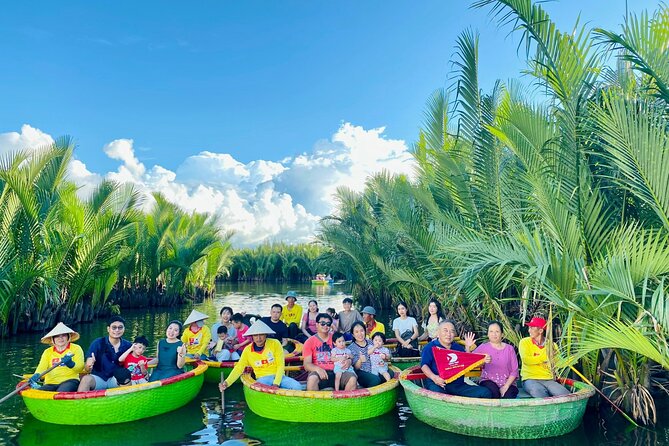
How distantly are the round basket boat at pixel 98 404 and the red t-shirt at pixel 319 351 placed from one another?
6.76 ft

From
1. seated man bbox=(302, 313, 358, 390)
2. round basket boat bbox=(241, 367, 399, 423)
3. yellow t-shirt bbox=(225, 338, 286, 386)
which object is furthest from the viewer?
yellow t-shirt bbox=(225, 338, 286, 386)

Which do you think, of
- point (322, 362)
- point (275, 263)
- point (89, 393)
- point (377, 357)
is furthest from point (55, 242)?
point (275, 263)

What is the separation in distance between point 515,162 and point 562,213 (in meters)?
2.87

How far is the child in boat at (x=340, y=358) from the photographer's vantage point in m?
7.21

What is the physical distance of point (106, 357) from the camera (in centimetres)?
730

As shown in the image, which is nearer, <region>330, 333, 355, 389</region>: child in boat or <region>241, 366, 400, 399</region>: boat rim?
<region>241, 366, 400, 399</region>: boat rim

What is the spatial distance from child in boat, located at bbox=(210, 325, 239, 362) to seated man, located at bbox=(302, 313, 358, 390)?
2.20 m

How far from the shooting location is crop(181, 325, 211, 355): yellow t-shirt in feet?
29.3

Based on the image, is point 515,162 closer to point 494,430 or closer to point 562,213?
point 562,213

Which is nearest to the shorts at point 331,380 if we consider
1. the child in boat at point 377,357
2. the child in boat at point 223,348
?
the child in boat at point 377,357

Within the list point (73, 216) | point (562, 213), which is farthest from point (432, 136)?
point (73, 216)

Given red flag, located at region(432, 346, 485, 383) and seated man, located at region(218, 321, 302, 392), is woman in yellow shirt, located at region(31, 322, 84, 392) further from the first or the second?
red flag, located at region(432, 346, 485, 383)

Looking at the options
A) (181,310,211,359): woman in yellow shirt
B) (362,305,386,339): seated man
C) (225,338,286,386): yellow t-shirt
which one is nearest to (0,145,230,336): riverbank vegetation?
(181,310,211,359): woman in yellow shirt

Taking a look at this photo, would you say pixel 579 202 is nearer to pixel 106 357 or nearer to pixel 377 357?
pixel 377 357
